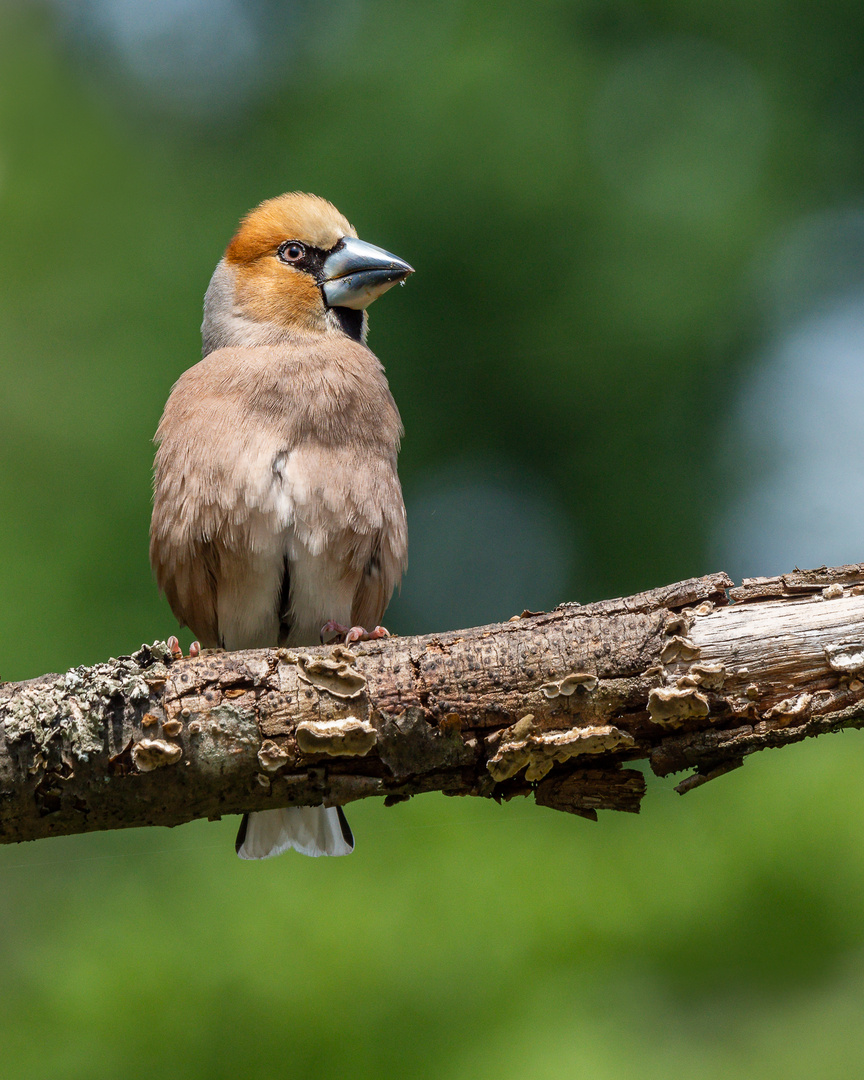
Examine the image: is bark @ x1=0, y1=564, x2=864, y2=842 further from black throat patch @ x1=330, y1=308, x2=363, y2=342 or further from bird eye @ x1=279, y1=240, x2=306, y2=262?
bird eye @ x1=279, y1=240, x2=306, y2=262

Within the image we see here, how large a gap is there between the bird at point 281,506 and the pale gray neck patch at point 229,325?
29mm

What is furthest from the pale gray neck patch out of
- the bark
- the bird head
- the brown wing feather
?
the bark

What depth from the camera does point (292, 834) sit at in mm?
3766

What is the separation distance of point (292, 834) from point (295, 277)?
7.23 feet

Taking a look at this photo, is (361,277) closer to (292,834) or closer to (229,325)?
(229,325)

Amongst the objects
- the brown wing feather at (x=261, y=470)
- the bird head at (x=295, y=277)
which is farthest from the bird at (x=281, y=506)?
the bird head at (x=295, y=277)

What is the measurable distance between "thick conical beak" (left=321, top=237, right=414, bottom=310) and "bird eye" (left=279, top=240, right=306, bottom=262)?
0.16 meters

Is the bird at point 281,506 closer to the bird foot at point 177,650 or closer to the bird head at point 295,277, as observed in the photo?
the bird head at point 295,277

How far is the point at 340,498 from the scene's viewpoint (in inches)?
141

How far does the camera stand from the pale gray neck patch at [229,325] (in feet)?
13.7

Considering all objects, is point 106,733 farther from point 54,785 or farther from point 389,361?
point 389,361

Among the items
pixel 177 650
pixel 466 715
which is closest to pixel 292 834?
pixel 177 650

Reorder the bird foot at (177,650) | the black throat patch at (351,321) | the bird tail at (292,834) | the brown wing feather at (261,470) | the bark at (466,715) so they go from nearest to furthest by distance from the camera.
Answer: the bark at (466,715) < the bird foot at (177,650) < the brown wing feather at (261,470) < the bird tail at (292,834) < the black throat patch at (351,321)

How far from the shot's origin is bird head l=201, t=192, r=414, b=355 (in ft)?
14.0
